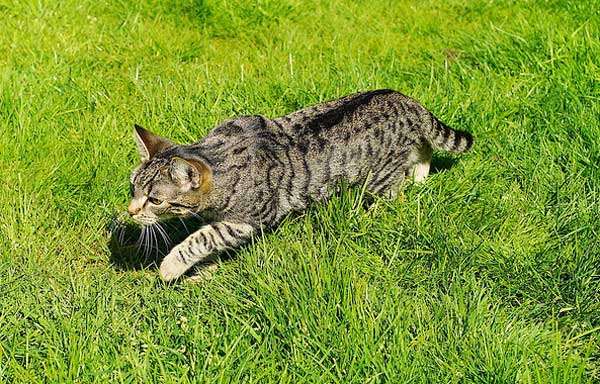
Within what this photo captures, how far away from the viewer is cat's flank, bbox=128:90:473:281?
3.62 meters

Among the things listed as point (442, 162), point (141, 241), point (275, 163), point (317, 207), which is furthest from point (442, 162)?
point (141, 241)

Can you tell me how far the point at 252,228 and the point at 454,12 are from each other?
299 cm

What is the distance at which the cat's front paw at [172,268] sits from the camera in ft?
11.9

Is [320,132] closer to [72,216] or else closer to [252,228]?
[252,228]

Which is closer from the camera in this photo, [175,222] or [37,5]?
[175,222]

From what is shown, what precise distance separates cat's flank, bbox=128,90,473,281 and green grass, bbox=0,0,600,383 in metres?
0.13

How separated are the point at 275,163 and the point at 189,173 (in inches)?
18.4

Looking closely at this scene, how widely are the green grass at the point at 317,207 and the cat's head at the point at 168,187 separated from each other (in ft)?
1.01

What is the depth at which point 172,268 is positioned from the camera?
11.9ft

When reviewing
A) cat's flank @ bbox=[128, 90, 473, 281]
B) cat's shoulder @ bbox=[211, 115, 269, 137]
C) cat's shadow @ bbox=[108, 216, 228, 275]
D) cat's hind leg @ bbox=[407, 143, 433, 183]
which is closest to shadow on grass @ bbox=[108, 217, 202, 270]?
cat's shadow @ bbox=[108, 216, 228, 275]

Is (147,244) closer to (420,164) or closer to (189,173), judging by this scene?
(189,173)

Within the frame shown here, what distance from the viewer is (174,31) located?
5.57 m

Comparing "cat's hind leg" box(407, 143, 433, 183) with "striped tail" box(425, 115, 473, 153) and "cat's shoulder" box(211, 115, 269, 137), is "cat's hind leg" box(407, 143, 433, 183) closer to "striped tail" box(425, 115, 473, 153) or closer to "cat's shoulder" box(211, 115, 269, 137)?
"striped tail" box(425, 115, 473, 153)

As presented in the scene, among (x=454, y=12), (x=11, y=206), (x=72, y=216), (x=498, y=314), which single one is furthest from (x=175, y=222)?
(x=454, y=12)
